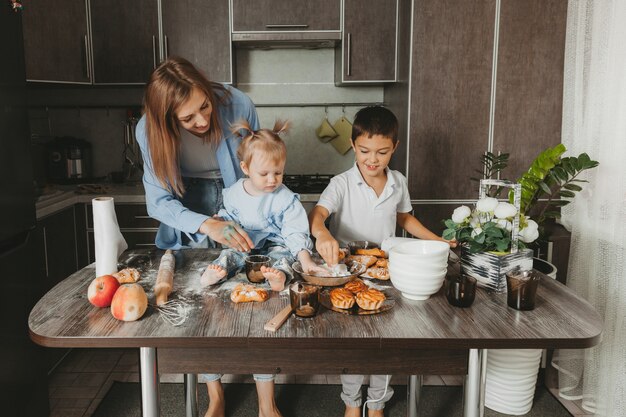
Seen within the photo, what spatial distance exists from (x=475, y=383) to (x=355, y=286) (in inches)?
14.6

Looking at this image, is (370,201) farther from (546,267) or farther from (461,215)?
(546,267)

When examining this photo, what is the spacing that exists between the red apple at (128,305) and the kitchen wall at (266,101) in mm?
2412

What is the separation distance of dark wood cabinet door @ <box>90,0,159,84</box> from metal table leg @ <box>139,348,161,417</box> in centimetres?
232

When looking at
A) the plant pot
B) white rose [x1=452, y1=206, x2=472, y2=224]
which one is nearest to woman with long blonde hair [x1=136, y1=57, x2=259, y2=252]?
white rose [x1=452, y1=206, x2=472, y2=224]

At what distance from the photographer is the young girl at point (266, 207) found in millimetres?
1647

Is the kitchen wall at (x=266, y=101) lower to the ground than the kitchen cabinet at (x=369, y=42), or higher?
lower

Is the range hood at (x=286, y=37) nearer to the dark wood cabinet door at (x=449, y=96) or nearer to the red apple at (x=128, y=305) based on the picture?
the dark wood cabinet door at (x=449, y=96)

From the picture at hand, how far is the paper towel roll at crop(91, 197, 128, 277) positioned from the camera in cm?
145

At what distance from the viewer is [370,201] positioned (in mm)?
2096

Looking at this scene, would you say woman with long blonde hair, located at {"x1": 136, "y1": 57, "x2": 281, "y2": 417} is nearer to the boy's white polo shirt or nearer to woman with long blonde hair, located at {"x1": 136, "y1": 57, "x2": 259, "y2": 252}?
woman with long blonde hair, located at {"x1": 136, "y1": 57, "x2": 259, "y2": 252}

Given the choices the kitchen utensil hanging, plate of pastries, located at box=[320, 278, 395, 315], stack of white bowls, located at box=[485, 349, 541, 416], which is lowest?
stack of white bowls, located at box=[485, 349, 541, 416]

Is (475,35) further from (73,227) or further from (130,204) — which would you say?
(73,227)

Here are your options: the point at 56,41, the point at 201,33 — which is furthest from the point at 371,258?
the point at 56,41

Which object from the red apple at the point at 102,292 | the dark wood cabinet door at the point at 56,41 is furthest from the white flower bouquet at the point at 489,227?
the dark wood cabinet door at the point at 56,41
